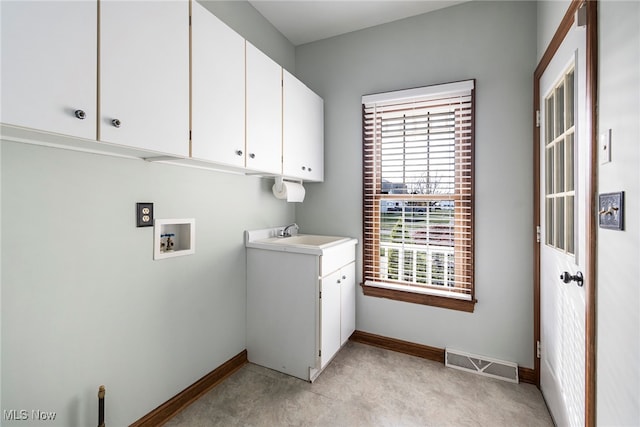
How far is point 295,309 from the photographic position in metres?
2.09

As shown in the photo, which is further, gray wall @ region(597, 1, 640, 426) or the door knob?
the door knob

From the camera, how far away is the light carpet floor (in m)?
1.69

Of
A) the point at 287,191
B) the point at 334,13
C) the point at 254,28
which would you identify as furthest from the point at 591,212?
the point at 254,28

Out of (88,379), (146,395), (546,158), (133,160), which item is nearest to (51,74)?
(133,160)

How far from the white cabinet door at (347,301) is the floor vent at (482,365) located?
0.77 m

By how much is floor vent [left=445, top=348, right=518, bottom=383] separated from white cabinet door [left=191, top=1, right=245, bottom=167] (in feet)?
6.87

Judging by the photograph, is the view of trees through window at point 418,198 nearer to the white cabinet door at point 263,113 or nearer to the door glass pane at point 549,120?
the door glass pane at point 549,120

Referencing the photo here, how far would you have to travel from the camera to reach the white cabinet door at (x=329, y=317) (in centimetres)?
205

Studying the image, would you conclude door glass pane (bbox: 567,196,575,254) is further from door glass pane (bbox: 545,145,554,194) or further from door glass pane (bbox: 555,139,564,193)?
door glass pane (bbox: 545,145,554,194)

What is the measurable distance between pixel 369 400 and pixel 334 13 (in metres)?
2.85

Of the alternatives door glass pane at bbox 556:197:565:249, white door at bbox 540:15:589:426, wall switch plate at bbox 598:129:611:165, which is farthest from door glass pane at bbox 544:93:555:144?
wall switch plate at bbox 598:129:611:165

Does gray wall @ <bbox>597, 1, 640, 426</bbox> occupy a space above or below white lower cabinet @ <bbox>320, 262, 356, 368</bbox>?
above

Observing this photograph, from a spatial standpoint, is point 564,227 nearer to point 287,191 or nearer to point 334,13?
point 287,191

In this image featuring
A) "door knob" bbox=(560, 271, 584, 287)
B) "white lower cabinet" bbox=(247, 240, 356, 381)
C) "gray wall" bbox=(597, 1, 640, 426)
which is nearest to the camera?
"gray wall" bbox=(597, 1, 640, 426)
